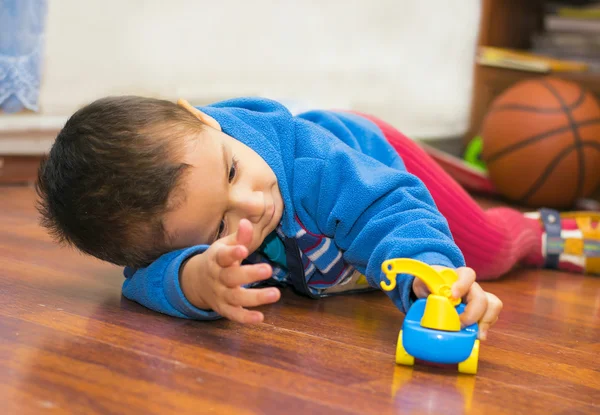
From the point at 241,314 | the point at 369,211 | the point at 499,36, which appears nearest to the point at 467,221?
the point at 369,211

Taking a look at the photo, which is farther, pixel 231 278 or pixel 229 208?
pixel 229 208

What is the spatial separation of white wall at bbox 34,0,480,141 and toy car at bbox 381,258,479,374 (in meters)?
1.45

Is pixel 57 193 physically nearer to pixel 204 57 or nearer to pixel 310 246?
pixel 310 246

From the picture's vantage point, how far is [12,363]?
2.49ft

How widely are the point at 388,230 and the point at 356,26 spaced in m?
1.88

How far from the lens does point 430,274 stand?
834 mm

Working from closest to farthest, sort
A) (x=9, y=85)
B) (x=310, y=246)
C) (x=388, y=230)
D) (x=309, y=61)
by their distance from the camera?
(x=388, y=230)
(x=310, y=246)
(x=9, y=85)
(x=309, y=61)

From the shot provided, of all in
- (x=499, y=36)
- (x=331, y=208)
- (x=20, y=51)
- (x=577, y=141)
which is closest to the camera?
(x=331, y=208)

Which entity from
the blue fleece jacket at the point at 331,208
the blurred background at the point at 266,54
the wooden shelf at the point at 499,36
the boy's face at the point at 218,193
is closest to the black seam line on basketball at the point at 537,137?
the wooden shelf at the point at 499,36

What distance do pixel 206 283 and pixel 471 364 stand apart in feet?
0.98

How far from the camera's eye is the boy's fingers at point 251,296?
79 centimetres

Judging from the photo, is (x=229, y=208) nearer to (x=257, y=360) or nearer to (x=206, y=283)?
(x=206, y=283)

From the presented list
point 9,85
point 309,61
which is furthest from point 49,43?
point 309,61

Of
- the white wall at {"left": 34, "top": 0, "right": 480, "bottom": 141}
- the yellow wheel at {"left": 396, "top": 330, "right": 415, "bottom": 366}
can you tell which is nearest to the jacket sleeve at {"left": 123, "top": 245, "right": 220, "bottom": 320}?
the yellow wheel at {"left": 396, "top": 330, "right": 415, "bottom": 366}
